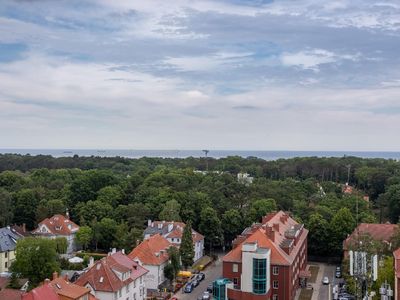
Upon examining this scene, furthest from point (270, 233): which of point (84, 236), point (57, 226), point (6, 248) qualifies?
point (57, 226)

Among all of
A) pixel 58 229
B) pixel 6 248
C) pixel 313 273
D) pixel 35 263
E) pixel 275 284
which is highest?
pixel 35 263

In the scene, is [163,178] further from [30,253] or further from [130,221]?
[30,253]

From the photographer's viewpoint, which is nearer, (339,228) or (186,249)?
(186,249)

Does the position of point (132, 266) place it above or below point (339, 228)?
below

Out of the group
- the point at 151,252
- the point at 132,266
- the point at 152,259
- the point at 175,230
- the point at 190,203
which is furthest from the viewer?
the point at 190,203

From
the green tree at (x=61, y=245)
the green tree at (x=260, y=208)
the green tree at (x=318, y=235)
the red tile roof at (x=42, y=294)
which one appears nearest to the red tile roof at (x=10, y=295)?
the red tile roof at (x=42, y=294)

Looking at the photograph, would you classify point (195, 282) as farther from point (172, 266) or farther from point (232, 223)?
point (232, 223)

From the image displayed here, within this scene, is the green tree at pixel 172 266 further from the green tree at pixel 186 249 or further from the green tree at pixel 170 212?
the green tree at pixel 170 212
